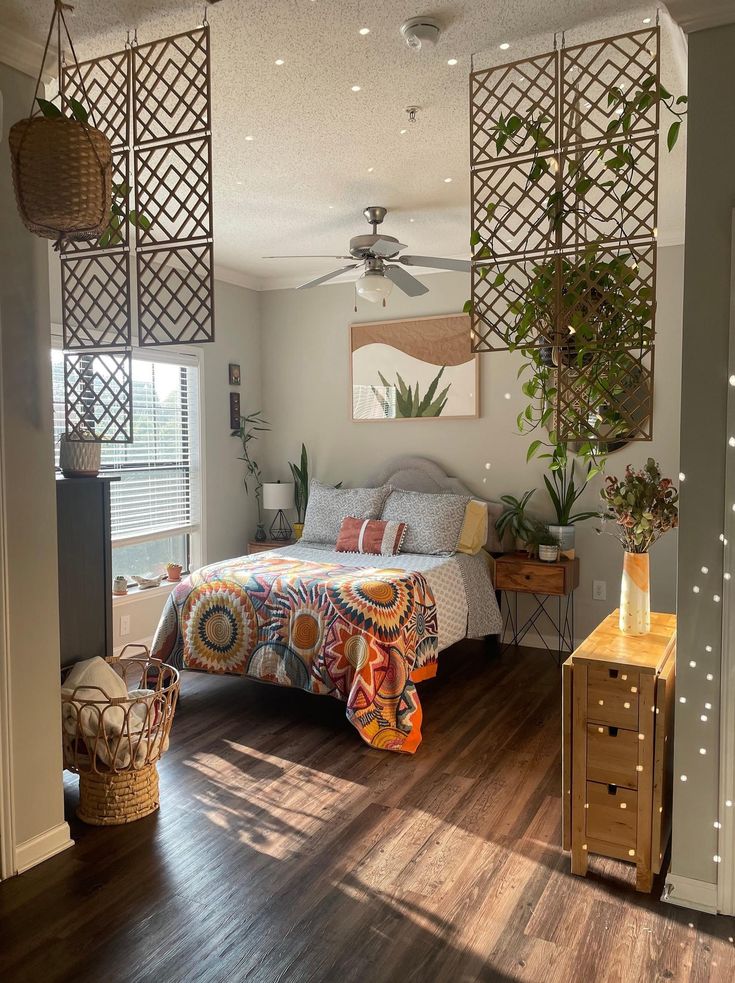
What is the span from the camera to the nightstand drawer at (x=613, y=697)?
247 centimetres

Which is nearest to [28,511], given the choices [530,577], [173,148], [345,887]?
[173,148]

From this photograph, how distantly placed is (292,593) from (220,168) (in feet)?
6.95

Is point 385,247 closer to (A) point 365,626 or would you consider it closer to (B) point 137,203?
(B) point 137,203

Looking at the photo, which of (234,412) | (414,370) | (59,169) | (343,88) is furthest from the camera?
(234,412)

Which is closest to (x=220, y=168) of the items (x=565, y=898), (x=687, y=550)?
(x=687, y=550)

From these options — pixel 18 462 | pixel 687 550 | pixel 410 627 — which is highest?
Result: pixel 18 462

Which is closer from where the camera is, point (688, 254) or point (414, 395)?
point (688, 254)

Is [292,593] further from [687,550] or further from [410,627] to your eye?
[687,550]

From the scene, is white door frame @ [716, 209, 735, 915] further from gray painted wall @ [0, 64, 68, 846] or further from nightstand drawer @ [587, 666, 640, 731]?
gray painted wall @ [0, 64, 68, 846]

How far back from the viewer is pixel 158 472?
A: 217 inches

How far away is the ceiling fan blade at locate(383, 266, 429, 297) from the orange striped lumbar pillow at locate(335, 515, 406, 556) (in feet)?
5.05

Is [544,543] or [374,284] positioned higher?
[374,284]

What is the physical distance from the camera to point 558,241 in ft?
7.84

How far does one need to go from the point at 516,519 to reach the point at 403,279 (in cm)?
182
